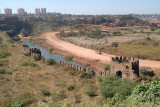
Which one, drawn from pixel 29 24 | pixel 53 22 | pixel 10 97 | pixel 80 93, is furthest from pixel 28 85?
pixel 53 22

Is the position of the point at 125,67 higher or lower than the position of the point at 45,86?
higher

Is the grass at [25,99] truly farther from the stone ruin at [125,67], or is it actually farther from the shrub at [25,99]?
the stone ruin at [125,67]

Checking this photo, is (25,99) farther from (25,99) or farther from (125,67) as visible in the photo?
(125,67)

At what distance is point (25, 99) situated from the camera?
41.0 feet

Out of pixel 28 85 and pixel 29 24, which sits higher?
pixel 29 24

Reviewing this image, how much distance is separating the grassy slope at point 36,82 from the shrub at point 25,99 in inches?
9.9

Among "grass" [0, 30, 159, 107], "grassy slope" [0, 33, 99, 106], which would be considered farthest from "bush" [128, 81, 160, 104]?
"grassy slope" [0, 33, 99, 106]

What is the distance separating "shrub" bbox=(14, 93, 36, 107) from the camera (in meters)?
12.0

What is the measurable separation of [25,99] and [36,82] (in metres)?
4.91

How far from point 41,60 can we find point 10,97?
14.9m

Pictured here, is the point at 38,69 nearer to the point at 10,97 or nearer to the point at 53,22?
the point at 10,97

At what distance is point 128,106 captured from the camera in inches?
271

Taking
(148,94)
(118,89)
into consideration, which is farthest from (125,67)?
(148,94)

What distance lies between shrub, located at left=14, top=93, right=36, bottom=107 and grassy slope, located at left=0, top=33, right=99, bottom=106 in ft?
0.82
